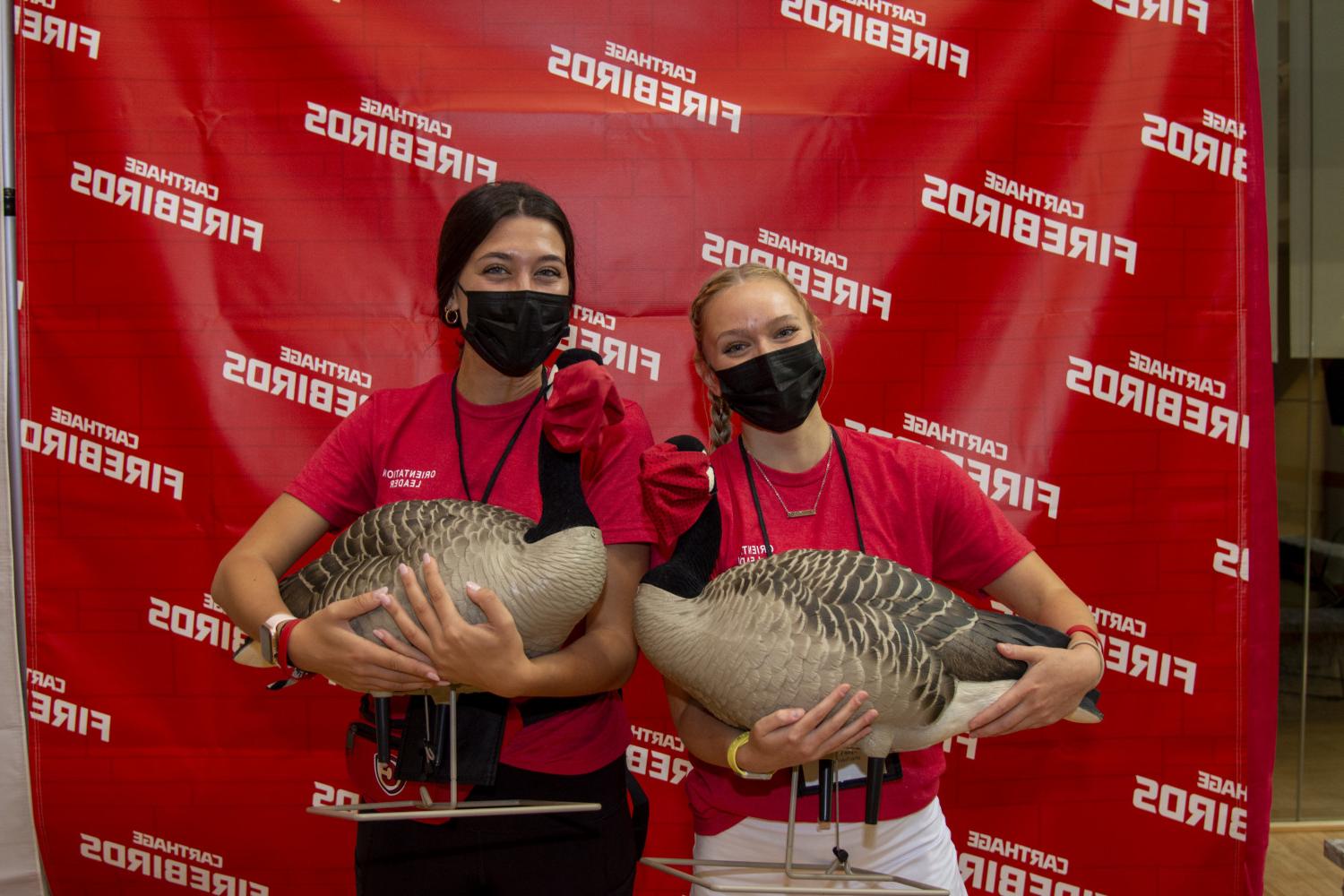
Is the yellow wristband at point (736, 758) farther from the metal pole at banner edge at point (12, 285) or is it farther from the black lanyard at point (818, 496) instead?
the metal pole at banner edge at point (12, 285)

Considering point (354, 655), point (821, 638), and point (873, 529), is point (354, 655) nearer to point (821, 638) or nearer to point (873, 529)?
point (821, 638)

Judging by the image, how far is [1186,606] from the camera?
11.8 ft

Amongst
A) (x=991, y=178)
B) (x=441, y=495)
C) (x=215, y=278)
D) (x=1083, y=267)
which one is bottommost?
(x=441, y=495)

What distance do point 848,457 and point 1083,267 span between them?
1.92m

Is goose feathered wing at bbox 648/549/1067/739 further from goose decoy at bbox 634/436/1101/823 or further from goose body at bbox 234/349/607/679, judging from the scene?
goose body at bbox 234/349/607/679

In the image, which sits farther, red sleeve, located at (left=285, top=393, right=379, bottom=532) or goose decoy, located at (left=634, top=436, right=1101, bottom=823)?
red sleeve, located at (left=285, top=393, right=379, bottom=532)

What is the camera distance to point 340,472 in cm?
219

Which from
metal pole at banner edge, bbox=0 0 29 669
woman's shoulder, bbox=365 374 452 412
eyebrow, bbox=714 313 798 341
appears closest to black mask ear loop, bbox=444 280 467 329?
woman's shoulder, bbox=365 374 452 412

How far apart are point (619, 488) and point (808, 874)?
2.94ft

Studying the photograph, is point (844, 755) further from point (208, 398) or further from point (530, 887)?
point (208, 398)

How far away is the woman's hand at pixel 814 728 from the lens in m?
1.71

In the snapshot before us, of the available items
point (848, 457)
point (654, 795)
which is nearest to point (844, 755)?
point (848, 457)

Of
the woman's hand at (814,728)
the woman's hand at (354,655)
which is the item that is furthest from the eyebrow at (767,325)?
the woman's hand at (354,655)

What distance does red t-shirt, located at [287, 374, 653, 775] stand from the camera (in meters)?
2.09
